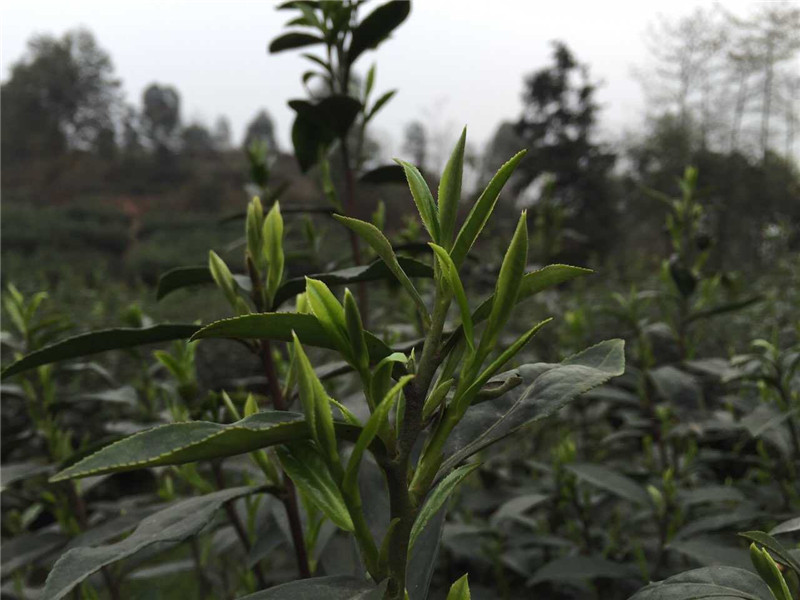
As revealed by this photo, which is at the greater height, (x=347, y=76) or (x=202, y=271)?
(x=347, y=76)

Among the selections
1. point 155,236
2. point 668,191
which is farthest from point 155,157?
point 668,191

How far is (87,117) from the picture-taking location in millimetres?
43719

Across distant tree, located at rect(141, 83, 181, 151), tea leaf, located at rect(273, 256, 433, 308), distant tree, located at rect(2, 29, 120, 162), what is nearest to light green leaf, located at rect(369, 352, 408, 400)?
tea leaf, located at rect(273, 256, 433, 308)

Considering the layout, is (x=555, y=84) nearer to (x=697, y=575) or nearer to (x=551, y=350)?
(x=551, y=350)

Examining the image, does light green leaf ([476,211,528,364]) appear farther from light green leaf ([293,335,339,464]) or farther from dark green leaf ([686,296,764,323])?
dark green leaf ([686,296,764,323])

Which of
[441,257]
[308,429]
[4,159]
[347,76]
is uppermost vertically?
[4,159]

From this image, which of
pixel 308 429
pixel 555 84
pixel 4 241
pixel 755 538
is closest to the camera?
pixel 308 429

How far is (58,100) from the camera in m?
42.0

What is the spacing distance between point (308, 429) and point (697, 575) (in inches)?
18.3

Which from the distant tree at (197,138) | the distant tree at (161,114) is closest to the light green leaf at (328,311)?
the distant tree at (161,114)

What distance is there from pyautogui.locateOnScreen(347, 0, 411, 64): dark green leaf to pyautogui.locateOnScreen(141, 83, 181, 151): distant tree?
4834 cm

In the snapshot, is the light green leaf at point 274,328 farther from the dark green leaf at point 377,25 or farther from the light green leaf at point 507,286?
the dark green leaf at point 377,25

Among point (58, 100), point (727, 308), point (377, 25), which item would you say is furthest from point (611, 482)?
point (58, 100)

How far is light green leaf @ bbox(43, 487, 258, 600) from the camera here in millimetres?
626
